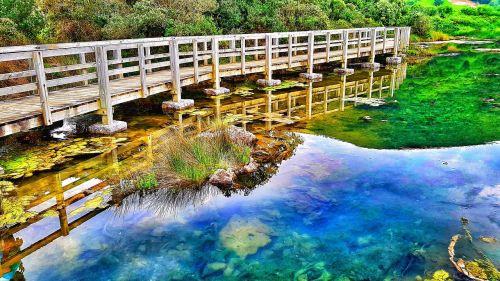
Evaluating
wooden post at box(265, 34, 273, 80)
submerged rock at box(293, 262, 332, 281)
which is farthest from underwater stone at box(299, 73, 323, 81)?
submerged rock at box(293, 262, 332, 281)

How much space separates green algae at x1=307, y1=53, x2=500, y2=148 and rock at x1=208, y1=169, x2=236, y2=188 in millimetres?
3291

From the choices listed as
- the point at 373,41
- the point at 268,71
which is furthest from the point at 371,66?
Answer: the point at 268,71

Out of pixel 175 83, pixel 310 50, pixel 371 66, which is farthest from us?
pixel 371 66

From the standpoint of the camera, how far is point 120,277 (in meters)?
4.70

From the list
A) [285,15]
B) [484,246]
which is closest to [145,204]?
[484,246]

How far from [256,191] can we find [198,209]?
3.33 feet

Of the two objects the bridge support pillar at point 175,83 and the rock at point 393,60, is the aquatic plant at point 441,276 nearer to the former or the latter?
the bridge support pillar at point 175,83

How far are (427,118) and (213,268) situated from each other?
8.24 metres

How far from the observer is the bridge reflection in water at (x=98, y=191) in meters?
5.41

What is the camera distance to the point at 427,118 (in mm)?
11219

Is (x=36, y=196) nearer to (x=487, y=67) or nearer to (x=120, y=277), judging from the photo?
(x=120, y=277)

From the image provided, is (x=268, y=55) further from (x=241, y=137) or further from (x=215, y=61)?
(x=241, y=137)

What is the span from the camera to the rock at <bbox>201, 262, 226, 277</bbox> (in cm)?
480

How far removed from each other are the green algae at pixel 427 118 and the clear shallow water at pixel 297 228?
163cm
